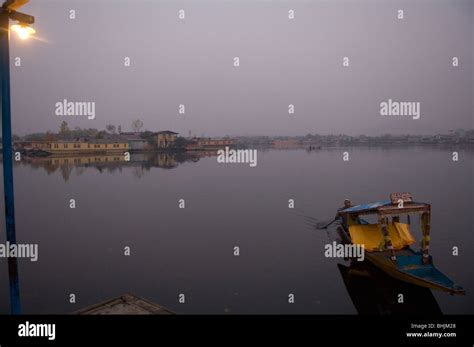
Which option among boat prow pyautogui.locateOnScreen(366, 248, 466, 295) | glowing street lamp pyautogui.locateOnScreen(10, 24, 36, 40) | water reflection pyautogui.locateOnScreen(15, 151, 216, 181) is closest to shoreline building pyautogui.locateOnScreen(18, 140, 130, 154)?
water reflection pyautogui.locateOnScreen(15, 151, 216, 181)

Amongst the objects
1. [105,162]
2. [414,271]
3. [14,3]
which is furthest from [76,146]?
[14,3]

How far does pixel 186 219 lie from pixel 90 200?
514 inches

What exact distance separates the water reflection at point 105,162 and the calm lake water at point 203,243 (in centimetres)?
1421

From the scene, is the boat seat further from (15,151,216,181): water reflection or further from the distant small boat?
(15,151,216,181): water reflection

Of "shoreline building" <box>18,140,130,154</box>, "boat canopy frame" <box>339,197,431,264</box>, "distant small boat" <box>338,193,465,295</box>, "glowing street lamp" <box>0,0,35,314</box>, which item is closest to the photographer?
"glowing street lamp" <box>0,0,35,314</box>

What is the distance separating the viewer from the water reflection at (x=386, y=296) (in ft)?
40.2

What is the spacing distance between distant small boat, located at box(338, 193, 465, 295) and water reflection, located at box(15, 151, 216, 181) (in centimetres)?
4353

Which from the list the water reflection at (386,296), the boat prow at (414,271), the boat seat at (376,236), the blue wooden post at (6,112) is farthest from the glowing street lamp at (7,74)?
the boat seat at (376,236)

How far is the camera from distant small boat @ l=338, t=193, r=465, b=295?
36.5 ft

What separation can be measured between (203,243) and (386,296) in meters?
11.4

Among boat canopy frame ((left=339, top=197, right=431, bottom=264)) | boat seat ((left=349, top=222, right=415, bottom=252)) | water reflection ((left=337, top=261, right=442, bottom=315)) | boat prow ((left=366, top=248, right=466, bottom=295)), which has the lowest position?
water reflection ((left=337, top=261, right=442, bottom=315))

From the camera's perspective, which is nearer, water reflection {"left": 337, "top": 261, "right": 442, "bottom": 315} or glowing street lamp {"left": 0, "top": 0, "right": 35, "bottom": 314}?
glowing street lamp {"left": 0, "top": 0, "right": 35, "bottom": 314}

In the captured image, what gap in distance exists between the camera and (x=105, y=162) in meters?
73.4

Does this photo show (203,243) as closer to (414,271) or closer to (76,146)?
(414,271)
